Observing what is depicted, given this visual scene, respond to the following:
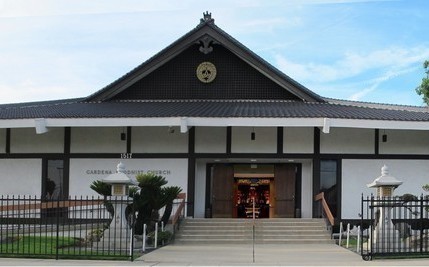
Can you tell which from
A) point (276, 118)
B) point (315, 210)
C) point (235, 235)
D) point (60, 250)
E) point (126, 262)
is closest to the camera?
point (126, 262)

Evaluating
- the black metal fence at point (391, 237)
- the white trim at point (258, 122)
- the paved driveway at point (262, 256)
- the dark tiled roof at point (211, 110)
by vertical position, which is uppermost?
the dark tiled roof at point (211, 110)

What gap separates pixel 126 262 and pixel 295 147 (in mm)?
10892

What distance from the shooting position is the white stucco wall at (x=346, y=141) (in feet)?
75.2

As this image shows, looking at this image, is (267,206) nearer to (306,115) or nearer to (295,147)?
(295,147)

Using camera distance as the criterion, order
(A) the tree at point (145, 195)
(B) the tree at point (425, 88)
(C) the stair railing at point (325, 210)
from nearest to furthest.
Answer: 1. (A) the tree at point (145, 195)
2. (C) the stair railing at point (325, 210)
3. (B) the tree at point (425, 88)

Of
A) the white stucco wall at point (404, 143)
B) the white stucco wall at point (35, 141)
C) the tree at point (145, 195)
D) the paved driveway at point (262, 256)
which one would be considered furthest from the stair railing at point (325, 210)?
the white stucco wall at point (35, 141)

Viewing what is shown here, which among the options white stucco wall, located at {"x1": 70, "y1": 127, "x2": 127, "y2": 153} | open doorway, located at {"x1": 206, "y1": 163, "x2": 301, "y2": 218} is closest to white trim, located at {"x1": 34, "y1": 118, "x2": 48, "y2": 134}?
white stucco wall, located at {"x1": 70, "y1": 127, "x2": 127, "y2": 153}

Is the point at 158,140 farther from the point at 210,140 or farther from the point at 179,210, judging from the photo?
the point at 179,210

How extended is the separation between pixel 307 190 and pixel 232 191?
2926 mm

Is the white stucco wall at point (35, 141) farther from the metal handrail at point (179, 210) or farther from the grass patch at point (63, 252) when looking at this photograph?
the grass patch at point (63, 252)

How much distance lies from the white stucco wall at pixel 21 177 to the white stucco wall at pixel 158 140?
3.94m

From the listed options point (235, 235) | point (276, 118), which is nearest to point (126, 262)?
point (235, 235)

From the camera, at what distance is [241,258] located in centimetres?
1479

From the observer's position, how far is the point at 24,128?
2359cm
